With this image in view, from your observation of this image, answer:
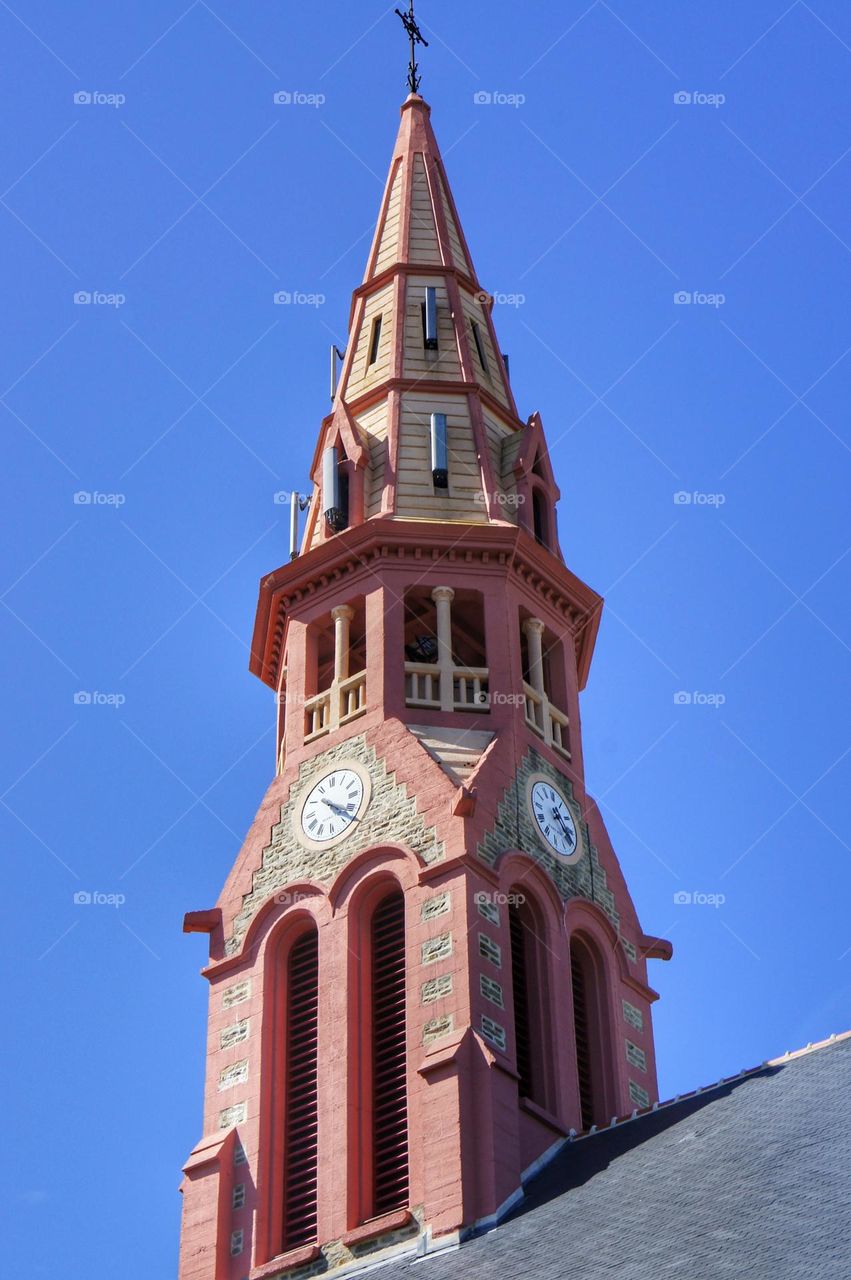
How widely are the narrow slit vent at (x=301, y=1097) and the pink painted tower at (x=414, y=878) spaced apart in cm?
5

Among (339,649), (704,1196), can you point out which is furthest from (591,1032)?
(339,649)

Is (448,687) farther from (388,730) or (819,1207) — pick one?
(819,1207)

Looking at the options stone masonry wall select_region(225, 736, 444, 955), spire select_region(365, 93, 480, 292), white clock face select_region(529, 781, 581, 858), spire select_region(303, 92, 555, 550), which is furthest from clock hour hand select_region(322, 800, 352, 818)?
spire select_region(365, 93, 480, 292)

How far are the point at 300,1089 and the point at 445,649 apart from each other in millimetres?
9507

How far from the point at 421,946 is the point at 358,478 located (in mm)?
12592

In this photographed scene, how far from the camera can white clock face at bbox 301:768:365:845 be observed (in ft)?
160

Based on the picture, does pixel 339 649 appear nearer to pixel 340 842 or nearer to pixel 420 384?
pixel 340 842

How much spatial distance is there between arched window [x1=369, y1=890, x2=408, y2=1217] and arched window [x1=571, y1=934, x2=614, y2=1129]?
366cm

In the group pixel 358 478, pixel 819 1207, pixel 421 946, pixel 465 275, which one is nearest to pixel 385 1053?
pixel 421 946

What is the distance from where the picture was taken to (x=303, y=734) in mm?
51500

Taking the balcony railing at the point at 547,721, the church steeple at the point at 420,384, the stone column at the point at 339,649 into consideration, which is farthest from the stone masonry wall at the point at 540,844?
the church steeple at the point at 420,384

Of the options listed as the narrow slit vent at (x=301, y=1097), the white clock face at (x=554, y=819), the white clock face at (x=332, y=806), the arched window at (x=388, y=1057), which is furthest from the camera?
the white clock face at (x=554, y=819)

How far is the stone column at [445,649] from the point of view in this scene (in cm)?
5031

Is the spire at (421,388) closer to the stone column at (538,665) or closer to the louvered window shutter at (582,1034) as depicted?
the stone column at (538,665)
